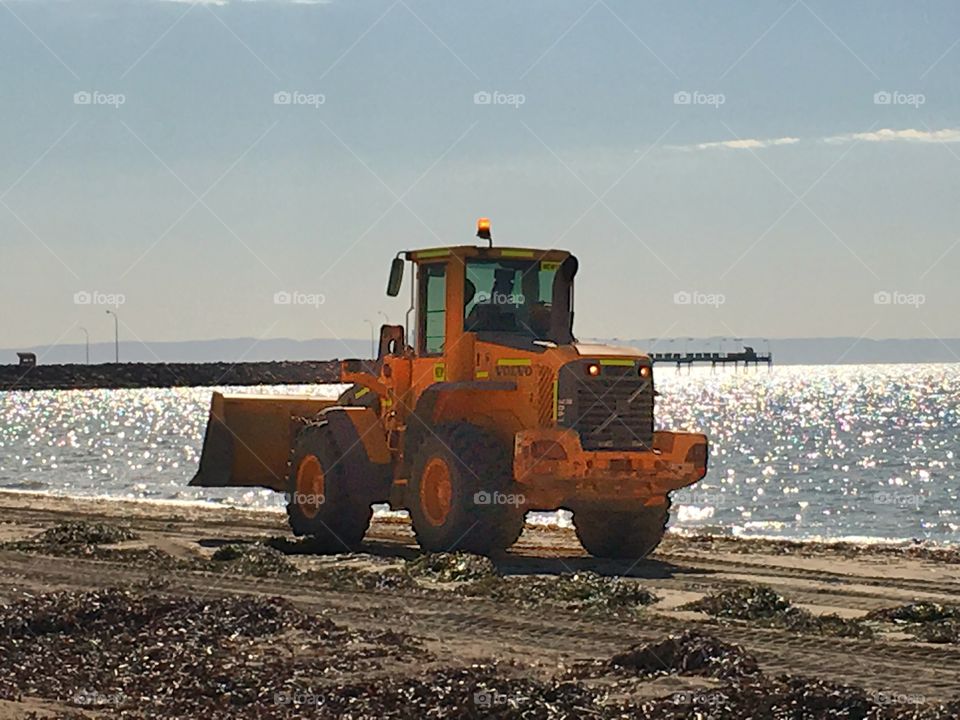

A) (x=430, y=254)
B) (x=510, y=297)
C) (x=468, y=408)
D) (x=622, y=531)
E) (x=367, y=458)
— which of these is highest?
(x=430, y=254)

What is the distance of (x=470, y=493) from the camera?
19156 mm

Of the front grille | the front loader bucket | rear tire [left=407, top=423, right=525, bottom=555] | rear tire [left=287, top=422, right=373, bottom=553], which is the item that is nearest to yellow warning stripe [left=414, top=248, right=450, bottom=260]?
rear tire [left=407, top=423, right=525, bottom=555]

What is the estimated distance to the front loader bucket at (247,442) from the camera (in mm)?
23000

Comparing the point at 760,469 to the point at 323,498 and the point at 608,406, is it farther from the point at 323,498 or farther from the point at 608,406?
the point at 608,406

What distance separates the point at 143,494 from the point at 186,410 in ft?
370

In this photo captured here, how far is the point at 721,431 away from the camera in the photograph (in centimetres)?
10219

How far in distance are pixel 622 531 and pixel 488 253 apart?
3.92 metres

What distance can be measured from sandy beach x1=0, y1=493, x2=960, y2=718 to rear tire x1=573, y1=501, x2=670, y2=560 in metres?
0.32

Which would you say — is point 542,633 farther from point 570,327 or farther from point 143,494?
point 143,494

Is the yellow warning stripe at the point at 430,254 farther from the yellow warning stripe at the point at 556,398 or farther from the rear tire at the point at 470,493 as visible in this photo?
the yellow warning stripe at the point at 556,398

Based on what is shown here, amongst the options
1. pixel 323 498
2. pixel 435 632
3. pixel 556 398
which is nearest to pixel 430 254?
pixel 556 398

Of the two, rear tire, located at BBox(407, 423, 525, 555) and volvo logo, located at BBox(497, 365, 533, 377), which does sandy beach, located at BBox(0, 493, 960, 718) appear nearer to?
rear tire, located at BBox(407, 423, 525, 555)

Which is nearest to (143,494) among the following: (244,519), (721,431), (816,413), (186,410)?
(244,519)

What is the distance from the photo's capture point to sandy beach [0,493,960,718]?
37.0 ft
